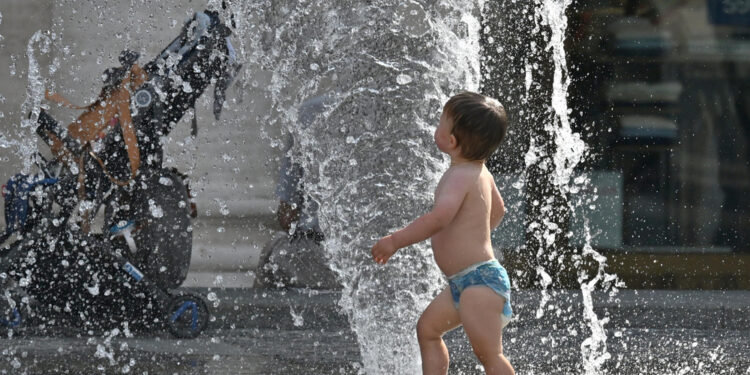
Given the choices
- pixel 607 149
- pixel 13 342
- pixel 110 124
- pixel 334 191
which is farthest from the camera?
pixel 607 149

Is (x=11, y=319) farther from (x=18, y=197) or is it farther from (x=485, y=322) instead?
(x=485, y=322)

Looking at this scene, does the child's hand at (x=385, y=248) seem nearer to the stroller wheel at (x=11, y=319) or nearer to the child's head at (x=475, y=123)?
the child's head at (x=475, y=123)

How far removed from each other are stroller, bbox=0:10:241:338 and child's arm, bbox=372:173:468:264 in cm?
263

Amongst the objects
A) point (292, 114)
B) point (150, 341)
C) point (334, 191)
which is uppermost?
point (292, 114)

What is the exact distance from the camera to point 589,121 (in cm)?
850

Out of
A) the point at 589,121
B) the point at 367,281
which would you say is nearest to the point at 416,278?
the point at 367,281

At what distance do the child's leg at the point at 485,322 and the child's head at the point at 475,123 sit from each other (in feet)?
1.29

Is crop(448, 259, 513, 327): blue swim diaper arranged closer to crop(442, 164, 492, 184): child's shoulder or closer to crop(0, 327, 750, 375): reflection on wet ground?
crop(442, 164, 492, 184): child's shoulder

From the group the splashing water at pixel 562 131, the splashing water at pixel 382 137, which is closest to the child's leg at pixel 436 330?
the splashing water at pixel 382 137

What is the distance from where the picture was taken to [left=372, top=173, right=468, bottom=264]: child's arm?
10.6 ft

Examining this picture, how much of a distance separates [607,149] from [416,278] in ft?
13.9

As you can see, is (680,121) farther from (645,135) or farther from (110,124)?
(110,124)

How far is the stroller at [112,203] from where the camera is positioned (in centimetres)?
573

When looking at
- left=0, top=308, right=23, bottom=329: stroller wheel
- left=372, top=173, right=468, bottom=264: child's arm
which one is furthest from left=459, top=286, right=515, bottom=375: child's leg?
left=0, top=308, right=23, bottom=329: stroller wheel
